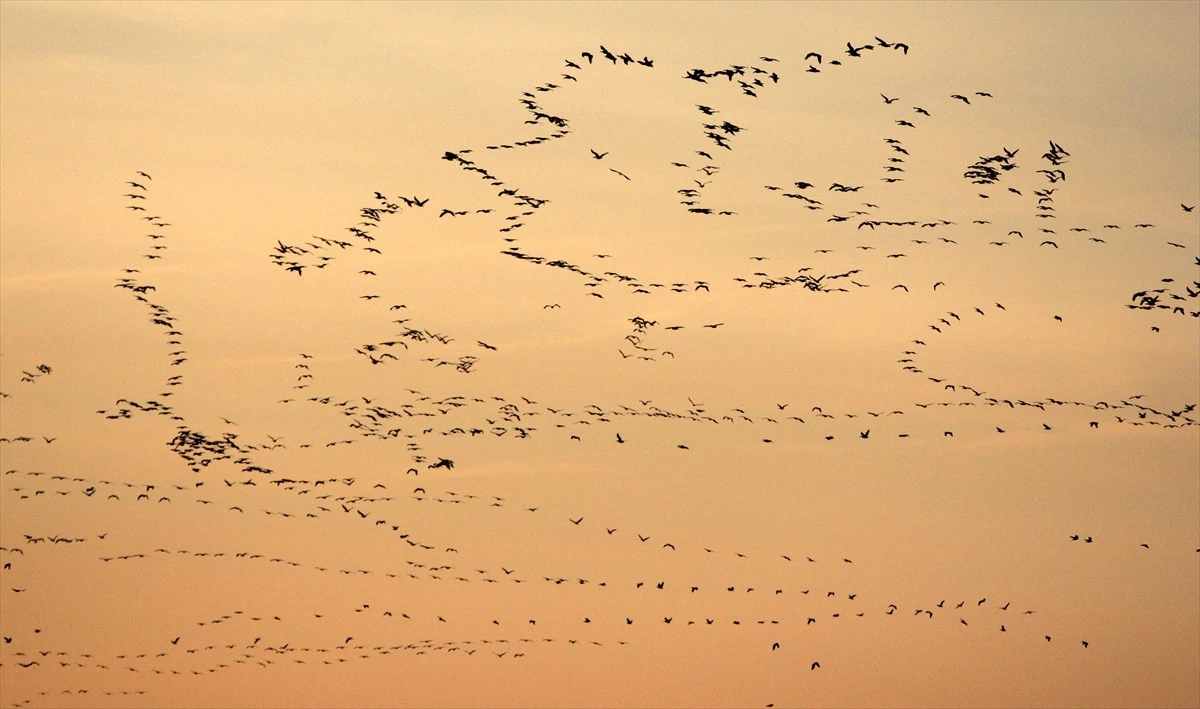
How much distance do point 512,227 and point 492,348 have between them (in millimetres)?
8690

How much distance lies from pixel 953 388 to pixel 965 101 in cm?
1246

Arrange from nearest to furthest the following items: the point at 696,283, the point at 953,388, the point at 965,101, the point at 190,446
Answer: the point at 965,101
the point at 953,388
the point at 696,283
the point at 190,446

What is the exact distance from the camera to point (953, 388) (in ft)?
218

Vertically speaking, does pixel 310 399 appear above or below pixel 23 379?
above

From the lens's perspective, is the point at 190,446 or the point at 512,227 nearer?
the point at 512,227

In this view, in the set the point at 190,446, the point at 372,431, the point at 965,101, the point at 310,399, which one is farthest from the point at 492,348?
the point at 965,101

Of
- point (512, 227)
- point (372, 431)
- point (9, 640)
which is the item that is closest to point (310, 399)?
point (372, 431)

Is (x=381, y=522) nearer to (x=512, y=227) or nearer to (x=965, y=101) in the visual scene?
(x=512, y=227)

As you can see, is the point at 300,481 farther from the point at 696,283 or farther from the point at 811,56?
the point at 811,56

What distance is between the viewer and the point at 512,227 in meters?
66.6

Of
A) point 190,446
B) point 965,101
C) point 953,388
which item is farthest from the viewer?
point 190,446

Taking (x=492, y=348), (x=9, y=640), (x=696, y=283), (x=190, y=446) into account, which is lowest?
(x=9, y=640)

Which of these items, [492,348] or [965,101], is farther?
[492,348]

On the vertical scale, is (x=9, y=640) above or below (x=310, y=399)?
below
